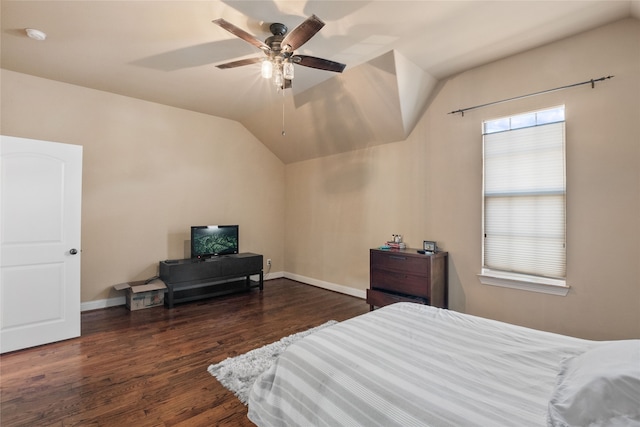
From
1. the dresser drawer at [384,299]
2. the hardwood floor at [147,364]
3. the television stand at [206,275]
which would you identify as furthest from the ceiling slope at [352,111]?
the hardwood floor at [147,364]

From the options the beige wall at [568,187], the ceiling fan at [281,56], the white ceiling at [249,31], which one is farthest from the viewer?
the beige wall at [568,187]

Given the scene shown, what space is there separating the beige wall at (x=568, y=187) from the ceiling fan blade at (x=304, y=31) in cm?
222

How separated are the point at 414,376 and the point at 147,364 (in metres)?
2.37

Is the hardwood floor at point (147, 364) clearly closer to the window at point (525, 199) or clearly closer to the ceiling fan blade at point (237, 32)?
the window at point (525, 199)

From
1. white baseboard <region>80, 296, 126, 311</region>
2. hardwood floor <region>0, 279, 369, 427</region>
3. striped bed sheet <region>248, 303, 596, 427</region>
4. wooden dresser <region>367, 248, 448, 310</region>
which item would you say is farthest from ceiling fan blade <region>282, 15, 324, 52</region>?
white baseboard <region>80, 296, 126, 311</region>

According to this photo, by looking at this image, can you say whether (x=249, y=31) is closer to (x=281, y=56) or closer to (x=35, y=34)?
(x=281, y=56)

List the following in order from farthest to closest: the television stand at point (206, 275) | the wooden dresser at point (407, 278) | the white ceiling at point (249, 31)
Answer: the television stand at point (206, 275), the wooden dresser at point (407, 278), the white ceiling at point (249, 31)

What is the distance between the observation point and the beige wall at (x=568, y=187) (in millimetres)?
2516

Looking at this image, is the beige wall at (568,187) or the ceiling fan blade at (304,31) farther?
the beige wall at (568,187)

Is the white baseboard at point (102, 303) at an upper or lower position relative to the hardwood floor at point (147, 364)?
upper

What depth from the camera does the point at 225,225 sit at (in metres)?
5.02

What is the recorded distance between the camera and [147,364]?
8.36 feet

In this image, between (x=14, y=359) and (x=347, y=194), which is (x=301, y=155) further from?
(x=14, y=359)

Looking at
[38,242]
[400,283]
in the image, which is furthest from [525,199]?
[38,242]
